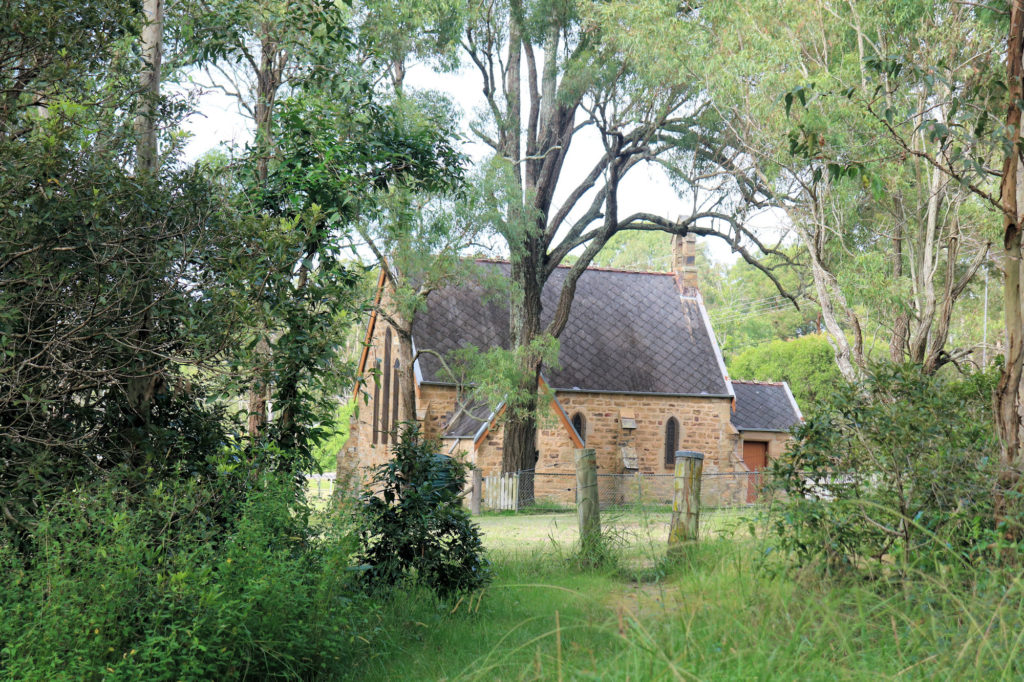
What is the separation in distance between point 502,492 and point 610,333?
33.2ft

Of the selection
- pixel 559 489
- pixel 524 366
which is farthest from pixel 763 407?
pixel 524 366

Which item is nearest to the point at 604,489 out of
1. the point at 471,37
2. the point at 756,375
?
the point at 471,37

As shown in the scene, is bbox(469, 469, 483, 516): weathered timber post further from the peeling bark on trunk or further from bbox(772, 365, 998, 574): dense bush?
bbox(772, 365, 998, 574): dense bush

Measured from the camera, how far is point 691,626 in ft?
13.2

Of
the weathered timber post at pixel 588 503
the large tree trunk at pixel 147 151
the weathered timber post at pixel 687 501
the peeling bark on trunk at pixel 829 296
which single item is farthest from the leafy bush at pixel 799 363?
the large tree trunk at pixel 147 151

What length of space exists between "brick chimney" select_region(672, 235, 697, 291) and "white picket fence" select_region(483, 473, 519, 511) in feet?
45.8

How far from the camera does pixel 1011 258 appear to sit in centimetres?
644

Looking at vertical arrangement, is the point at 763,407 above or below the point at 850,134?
below

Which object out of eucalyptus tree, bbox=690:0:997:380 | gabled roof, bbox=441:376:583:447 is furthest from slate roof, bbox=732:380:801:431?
eucalyptus tree, bbox=690:0:997:380

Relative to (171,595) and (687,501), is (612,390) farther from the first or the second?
(171,595)

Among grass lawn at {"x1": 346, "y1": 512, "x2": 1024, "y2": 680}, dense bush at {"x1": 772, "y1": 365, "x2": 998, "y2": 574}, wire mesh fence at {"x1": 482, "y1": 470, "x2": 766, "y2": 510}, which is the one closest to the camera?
grass lawn at {"x1": 346, "y1": 512, "x2": 1024, "y2": 680}

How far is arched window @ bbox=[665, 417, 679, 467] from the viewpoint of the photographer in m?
30.0

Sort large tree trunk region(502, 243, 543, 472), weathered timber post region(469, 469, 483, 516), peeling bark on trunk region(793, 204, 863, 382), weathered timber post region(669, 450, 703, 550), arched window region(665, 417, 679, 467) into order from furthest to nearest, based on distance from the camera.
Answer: arched window region(665, 417, 679, 467), weathered timber post region(469, 469, 483, 516), large tree trunk region(502, 243, 543, 472), peeling bark on trunk region(793, 204, 863, 382), weathered timber post region(669, 450, 703, 550)

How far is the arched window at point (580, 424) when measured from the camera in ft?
95.3
